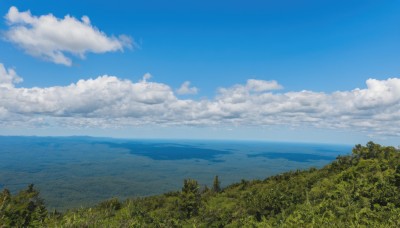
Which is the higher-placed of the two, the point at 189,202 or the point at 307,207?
the point at 307,207

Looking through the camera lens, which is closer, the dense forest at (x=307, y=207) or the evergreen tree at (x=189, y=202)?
the dense forest at (x=307, y=207)

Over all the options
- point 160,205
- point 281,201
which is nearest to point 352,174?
point 281,201

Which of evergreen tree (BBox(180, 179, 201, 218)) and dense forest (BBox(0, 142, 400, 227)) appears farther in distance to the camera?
evergreen tree (BBox(180, 179, 201, 218))

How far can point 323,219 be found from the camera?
22.8m

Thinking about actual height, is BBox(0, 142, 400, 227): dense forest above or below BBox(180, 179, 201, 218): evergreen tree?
above

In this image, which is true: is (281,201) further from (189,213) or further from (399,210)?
(189,213)

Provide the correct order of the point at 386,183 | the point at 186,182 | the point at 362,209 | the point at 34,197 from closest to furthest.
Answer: the point at 362,209
the point at 386,183
the point at 34,197
the point at 186,182

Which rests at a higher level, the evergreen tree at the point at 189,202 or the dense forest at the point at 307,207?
the dense forest at the point at 307,207

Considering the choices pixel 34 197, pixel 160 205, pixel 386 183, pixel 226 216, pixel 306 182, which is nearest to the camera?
pixel 386 183

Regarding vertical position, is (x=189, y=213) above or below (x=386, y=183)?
below

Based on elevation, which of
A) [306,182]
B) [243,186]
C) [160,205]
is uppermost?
[306,182]

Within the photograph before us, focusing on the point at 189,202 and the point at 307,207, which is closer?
the point at 307,207

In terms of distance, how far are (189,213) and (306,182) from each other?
17.1 metres

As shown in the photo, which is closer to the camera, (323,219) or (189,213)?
(323,219)
